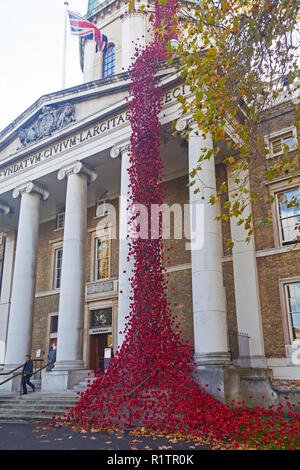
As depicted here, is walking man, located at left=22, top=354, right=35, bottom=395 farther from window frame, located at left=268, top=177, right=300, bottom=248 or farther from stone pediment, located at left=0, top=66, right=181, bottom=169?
window frame, located at left=268, top=177, right=300, bottom=248

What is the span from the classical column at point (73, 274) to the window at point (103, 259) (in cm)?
467

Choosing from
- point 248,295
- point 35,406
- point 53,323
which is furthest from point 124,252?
point 53,323

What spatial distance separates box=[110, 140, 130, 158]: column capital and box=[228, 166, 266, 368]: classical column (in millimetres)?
3865

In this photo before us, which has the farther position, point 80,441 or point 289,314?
point 289,314

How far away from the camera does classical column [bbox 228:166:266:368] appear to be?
1359 centimetres

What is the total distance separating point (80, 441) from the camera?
7648 mm

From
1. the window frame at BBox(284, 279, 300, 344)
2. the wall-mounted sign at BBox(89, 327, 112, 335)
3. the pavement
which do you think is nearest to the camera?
the pavement

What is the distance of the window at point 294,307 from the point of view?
527 inches

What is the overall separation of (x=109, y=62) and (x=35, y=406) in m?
18.6

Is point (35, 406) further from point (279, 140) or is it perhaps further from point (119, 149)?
point (279, 140)

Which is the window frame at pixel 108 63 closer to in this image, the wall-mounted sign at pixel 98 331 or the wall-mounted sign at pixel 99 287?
the wall-mounted sign at pixel 99 287

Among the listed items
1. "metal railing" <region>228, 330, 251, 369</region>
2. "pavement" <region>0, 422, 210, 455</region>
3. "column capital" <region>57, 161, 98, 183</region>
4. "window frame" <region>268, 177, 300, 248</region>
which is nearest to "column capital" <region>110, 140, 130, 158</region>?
"column capital" <region>57, 161, 98, 183</region>

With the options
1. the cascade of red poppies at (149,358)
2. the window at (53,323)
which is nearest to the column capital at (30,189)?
the cascade of red poppies at (149,358)

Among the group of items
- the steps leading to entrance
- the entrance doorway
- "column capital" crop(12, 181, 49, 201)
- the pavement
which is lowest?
the pavement
